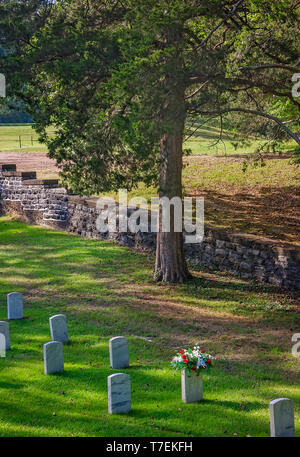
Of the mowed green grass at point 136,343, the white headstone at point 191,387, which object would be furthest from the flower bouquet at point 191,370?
the mowed green grass at point 136,343

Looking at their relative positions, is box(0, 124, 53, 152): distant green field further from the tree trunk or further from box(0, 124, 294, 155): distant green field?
the tree trunk

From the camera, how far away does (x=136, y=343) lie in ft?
37.3

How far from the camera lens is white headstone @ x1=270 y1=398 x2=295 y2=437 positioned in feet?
22.2

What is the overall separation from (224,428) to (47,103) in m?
9.86

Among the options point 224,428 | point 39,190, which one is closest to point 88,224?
point 39,190

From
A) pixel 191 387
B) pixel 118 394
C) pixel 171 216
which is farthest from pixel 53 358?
pixel 171 216

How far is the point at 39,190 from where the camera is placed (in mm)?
23172

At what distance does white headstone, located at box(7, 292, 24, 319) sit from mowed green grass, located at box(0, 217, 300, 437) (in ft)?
0.94

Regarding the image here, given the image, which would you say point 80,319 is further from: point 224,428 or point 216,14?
point 216,14

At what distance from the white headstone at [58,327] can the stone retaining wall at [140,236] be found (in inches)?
244

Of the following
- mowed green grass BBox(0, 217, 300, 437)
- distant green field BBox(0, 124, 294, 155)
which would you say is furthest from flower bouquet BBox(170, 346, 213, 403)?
distant green field BBox(0, 124, 294, 155)

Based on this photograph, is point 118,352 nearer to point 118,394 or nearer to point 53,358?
point 53,358

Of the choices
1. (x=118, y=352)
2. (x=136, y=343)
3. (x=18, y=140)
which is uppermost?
(x=18, y=140)

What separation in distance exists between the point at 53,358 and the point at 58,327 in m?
1.71
